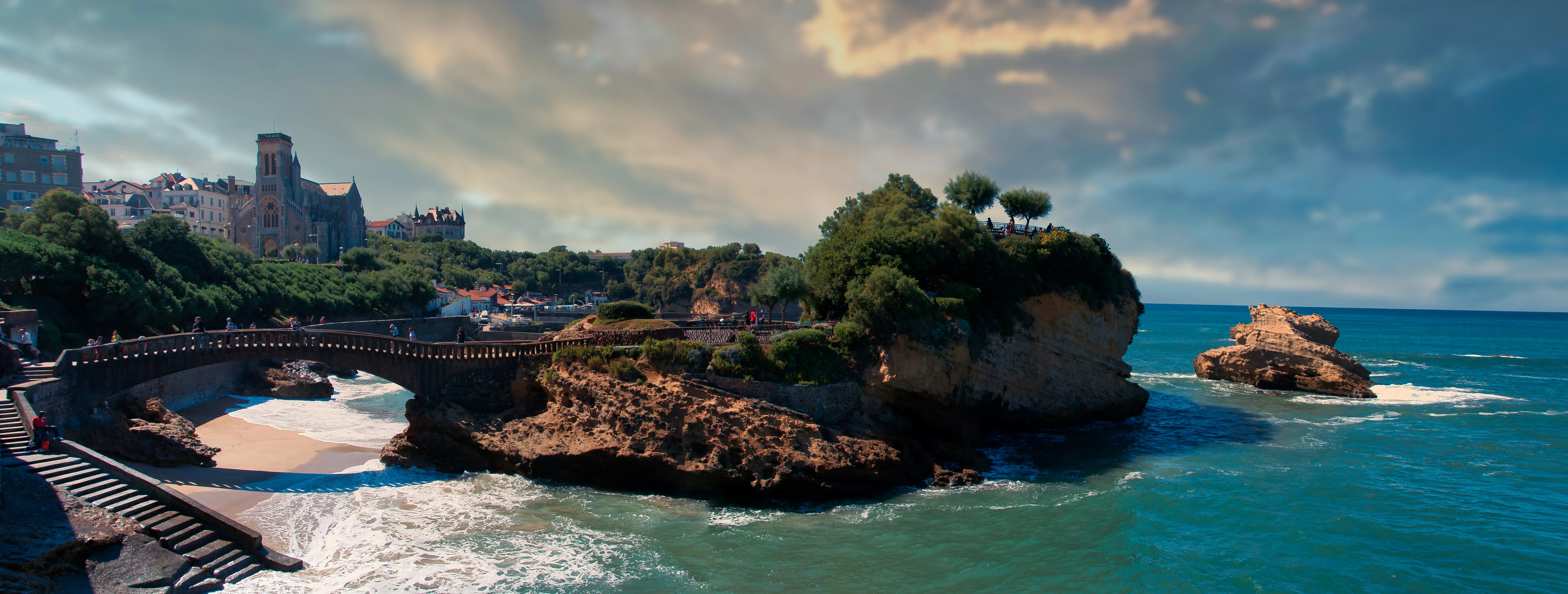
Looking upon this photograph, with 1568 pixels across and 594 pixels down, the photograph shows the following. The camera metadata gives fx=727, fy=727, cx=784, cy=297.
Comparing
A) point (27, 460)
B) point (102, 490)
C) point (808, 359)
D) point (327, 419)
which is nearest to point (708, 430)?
point (808, 359)

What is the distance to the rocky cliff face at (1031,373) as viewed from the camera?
3030 centimetres

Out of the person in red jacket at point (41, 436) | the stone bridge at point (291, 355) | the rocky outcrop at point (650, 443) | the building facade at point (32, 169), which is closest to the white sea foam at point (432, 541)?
the rocky outcrop at point (650, 443)

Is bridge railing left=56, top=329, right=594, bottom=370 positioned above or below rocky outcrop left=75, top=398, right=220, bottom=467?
above

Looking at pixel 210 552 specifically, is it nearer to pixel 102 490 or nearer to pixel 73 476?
pixel 102 490

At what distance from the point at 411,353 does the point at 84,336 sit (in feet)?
76.6

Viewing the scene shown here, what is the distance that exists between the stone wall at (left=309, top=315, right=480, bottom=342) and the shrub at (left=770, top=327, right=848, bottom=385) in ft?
122

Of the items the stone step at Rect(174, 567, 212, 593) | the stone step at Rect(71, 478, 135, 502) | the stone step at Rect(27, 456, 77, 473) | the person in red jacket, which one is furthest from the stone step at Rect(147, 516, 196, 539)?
the person in red jacket

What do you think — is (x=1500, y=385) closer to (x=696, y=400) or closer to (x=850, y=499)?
(x=850, y=499)

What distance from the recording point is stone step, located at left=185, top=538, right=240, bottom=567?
680 inches

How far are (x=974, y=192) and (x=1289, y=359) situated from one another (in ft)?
85.1

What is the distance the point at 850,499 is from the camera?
24.9 meters

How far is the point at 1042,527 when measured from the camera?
71.7 ft

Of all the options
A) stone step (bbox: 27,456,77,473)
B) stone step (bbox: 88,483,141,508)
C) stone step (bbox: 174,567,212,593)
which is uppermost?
stone step (bbox: 27,456,77,473)

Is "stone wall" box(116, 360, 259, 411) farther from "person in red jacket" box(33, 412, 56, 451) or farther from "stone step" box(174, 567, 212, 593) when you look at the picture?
"stone step" box(174, 567, 212, 593)
